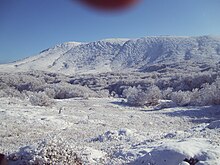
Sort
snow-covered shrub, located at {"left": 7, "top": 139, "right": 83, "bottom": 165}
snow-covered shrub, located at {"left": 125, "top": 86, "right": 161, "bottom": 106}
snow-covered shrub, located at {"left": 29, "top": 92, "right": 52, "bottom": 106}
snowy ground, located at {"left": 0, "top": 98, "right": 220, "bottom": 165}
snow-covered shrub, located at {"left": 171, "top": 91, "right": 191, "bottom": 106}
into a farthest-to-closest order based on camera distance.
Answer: snow-covered shrub, located at {"left": 125, "top": 86, "right": 161, "bottom": 106}
snow-covered shrub, located at {"left": 171, "top": 91, "right": 191, "bottom": 106}
snow-covered shrub, located at {"left": 29, "top": 92, "right": 52, "bottom": 106}
snowy ground, located at {"left": 0, "top": 98, "right": 220, "bottom": 165}
snow-covered shrub, located at {"left": 7, "top": 139, "right": 83, "bottom": 165}

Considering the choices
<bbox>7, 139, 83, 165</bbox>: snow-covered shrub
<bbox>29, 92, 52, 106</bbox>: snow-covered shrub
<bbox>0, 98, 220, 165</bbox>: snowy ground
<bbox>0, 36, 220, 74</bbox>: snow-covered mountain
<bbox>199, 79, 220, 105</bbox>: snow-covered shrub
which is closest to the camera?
<bbox>7, 139, 83, 165</bbox>: snow-covered shrub

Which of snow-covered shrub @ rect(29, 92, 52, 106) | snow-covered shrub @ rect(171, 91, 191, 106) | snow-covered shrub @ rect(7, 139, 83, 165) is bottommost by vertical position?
snow-covered shrub @ rect(171, 91, 191, 106)

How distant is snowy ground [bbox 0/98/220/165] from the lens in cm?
569

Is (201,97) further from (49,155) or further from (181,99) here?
(49,155)

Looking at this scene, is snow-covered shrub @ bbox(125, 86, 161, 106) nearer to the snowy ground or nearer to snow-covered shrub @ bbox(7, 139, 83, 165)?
the snowy ground

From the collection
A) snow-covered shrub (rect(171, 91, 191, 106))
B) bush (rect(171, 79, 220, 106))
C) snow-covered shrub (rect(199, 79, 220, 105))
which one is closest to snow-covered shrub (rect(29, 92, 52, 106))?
snow-covered shrub (rect(171, 91, 191, 106))

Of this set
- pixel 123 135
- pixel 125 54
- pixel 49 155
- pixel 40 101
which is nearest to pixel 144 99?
pixel 40 101

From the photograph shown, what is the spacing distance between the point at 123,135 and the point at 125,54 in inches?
3246

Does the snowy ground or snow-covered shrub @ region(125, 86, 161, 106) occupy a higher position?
the snowy ground

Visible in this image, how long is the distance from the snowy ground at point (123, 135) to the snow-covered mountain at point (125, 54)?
60.6m

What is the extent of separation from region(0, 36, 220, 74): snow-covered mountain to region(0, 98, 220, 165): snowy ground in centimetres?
6061

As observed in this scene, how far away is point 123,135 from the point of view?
8.88m

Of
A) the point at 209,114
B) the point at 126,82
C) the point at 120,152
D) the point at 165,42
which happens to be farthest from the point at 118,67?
the point at 120,152

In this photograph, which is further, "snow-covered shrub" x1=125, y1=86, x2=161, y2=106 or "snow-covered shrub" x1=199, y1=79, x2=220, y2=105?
"snow-covered shrub" x1=125, y1=86, x2=161, y2=106
